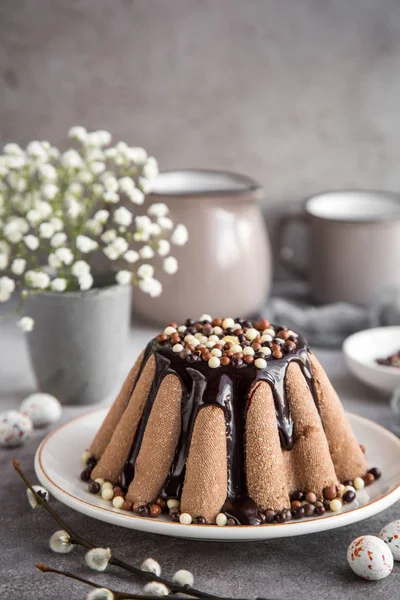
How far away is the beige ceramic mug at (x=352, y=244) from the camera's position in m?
1.83

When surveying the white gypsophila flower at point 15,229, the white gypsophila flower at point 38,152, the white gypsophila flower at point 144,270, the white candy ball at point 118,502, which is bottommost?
the white candy ball at point 118,502

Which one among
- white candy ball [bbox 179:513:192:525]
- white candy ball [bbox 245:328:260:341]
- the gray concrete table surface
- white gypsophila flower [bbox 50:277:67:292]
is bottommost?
the gray concrete table surface

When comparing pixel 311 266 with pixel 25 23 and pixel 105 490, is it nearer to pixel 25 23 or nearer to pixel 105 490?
pixel 25 23

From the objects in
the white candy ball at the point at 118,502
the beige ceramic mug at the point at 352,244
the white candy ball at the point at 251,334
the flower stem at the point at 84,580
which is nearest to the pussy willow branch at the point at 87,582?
the flower stem at the point at 84,580

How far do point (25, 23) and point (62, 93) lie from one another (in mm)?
175

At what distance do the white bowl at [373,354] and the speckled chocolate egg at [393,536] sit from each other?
0.47 metres

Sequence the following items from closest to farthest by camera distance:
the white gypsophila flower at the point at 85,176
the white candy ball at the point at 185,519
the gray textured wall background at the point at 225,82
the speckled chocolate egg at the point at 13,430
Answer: the white candy ball at the point at 185,519 → the speckled chocolate egg at the point at 13,430 → the white gypsophila flower at the point at 85,176 → the gray textured wall background at the point at 225,82

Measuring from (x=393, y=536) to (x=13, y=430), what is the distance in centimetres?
62

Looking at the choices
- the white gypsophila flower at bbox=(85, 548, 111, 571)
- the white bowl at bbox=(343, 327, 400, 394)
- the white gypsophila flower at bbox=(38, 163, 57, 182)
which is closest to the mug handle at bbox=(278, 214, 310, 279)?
the white bowl at bbox=(343, 327, 400, 394)

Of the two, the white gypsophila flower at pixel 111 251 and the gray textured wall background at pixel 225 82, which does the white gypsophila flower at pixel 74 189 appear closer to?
the white gypsophila flower at pixel 111 251

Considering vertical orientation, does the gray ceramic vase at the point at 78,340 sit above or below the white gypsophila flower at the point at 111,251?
below

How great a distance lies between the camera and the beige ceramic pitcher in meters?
1.76

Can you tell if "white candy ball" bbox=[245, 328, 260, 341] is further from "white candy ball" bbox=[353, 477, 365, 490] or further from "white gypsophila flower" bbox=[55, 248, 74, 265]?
"white gypsophila flower" bbox=[55, 248, 74, 265]

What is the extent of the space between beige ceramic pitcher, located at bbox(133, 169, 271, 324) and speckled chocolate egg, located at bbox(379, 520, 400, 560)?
0.83 metres
